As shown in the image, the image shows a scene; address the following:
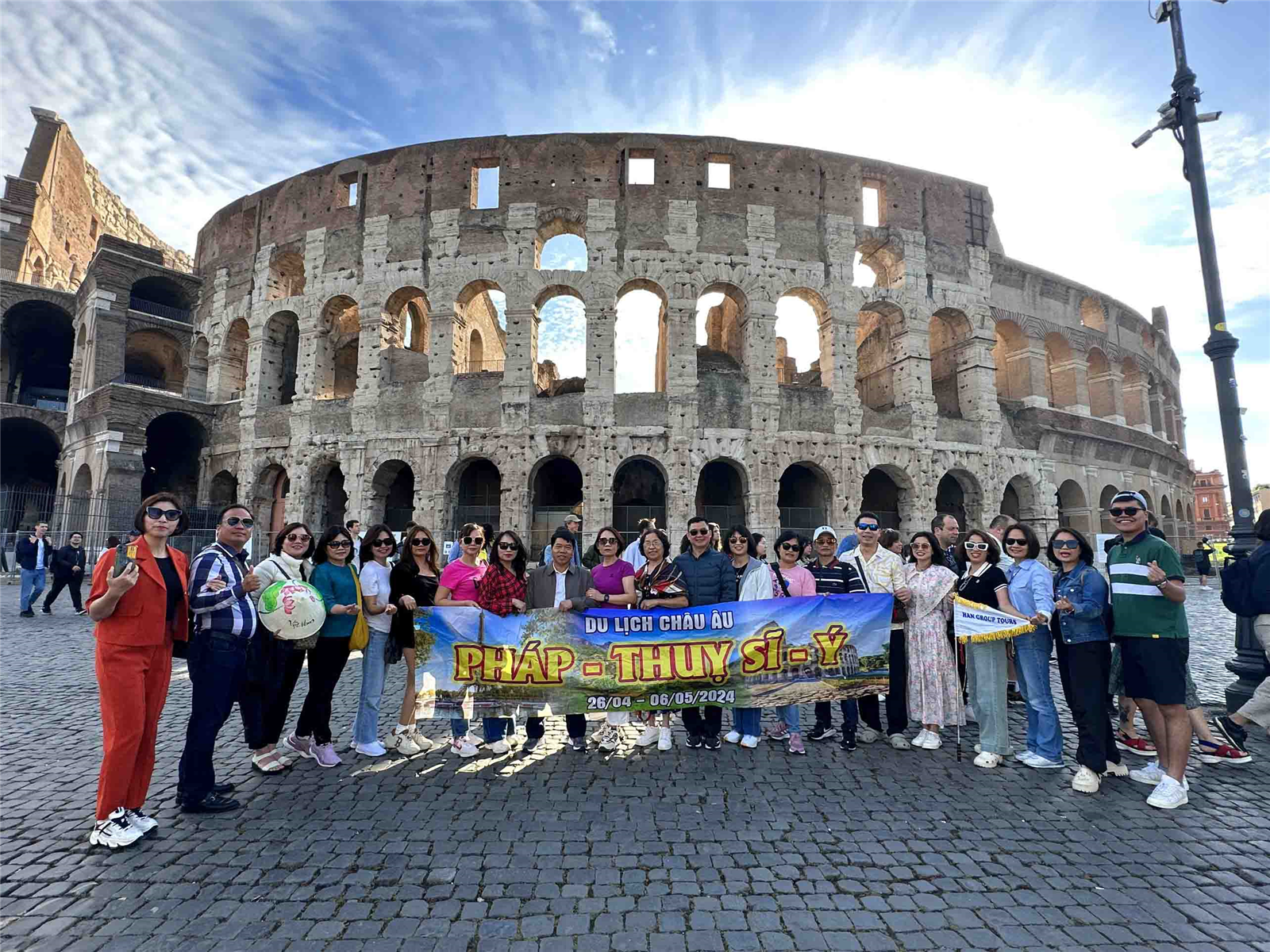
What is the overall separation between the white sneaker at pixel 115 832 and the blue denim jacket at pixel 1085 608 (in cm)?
648

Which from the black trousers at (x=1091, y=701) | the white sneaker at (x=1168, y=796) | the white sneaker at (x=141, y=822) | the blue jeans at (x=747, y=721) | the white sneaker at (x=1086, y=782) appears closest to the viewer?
the white sneaker at (x=141, y=822)

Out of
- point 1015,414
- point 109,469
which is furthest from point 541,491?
point 1015,414

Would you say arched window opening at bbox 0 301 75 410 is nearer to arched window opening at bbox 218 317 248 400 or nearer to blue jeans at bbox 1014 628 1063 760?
arched window opening at bbox 218 317 248 400

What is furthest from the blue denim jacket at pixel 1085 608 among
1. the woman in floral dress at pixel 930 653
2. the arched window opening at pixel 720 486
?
the arched window opening at pixel 720 486

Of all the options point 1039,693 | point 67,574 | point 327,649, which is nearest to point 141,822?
point 327,649

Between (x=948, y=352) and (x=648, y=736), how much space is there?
735 inches

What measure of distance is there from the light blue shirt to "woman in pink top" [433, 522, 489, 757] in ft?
15.2

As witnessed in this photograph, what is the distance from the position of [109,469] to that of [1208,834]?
957 inches

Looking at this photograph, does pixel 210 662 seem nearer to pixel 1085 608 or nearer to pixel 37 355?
pixel 1085 608

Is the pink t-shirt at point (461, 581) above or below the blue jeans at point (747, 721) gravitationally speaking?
above

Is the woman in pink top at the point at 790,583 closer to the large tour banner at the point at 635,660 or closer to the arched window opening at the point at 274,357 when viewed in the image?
the large tour banner at the point at 635,660

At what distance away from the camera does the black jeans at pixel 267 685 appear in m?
4.35

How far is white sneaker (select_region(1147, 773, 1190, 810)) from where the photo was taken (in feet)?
12.9

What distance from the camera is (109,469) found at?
1759 cm
